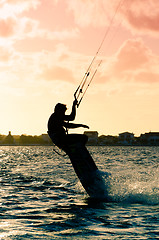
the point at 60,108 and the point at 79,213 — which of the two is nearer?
the point at 79,213

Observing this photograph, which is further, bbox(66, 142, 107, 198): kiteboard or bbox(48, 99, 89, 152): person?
bbox(66, 142, 107, 198): kiteboard

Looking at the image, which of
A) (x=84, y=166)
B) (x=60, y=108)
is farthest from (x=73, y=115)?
(x=84, y=166)

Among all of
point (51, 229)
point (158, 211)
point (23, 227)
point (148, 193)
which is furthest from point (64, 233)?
point (148, 193)

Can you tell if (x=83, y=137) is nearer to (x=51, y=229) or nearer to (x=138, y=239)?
(x=51, y=229)

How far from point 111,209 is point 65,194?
407 centimetres

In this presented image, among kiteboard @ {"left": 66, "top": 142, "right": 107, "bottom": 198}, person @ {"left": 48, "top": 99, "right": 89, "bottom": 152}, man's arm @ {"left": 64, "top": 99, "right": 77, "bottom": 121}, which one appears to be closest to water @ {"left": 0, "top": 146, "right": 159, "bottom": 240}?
kiteboard @ {"left": 66, "top": 142, "right": 107, "bottom": 198}

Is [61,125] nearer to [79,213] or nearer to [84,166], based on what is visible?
[84,166]

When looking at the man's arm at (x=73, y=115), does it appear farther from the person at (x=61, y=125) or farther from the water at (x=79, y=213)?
the water at (x=79, y=213)

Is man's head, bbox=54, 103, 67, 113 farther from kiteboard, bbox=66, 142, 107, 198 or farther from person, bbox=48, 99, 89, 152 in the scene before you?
kiteboard, bbox=66, 142, 107, 198

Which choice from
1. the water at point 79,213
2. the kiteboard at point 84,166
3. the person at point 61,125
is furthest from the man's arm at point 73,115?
the water at point 79,213

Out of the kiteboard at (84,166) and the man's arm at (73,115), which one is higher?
the man's arm at (73,115)

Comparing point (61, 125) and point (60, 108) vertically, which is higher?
point (60, 108)

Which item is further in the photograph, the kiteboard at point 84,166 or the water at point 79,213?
the kiteboard at point 84,166

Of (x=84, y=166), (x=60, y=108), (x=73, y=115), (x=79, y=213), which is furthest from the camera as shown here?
(x=84, y=166)
